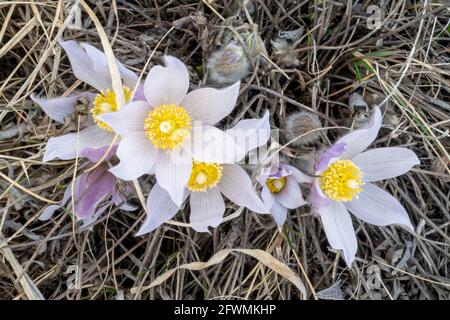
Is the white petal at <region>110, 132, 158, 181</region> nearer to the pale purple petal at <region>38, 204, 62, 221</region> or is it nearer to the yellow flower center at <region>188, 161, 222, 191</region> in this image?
the yellow flower center at <region>188, 161, 222, 191</region>

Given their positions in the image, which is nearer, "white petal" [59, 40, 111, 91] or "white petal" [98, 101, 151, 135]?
"white petal" [98, 101, 151, 135]

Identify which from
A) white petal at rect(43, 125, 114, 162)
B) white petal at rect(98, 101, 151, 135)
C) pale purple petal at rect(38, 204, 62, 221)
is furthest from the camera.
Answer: pale purple petal at rect(38, 204, 62, 221)

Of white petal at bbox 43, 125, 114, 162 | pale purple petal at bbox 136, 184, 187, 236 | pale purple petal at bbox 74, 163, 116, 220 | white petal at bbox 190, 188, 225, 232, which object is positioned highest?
white petal at bbox 43, 125, 114, 162

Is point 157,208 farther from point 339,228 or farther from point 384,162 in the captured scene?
point 384,162

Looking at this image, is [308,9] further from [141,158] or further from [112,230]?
[112,230]

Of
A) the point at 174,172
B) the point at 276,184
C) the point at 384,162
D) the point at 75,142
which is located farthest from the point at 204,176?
the point at 384,162

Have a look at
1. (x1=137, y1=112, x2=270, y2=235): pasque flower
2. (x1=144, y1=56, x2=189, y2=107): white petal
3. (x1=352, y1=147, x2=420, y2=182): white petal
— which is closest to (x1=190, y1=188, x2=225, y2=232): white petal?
(x1=137, y1=112, x2=270, y2=235): pasque flower

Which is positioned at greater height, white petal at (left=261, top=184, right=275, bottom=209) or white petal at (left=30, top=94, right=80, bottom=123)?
white petal at (left=30, top=94, right=80, bottom=123)
